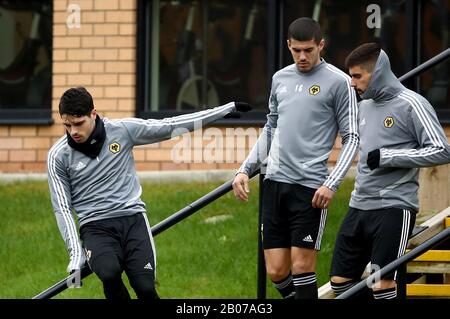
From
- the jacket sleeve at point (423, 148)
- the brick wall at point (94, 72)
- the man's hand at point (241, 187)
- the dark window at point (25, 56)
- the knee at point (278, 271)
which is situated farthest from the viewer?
the dark window at point (25, 56)

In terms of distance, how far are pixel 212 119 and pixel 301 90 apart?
0.57 m

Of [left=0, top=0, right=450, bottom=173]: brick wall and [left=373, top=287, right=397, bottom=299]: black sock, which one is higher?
[left=0, top=0, right=450, bottom=173]: brick wall

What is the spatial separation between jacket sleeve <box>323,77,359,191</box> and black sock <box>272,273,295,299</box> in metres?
0.76

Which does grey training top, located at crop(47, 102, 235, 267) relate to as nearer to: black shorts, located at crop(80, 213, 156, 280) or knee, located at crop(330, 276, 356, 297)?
black shorts, located at crop(80, 213, 156, 280)

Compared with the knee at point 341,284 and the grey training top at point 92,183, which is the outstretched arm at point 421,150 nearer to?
the knee at point 341,284

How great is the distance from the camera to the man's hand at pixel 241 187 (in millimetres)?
8945

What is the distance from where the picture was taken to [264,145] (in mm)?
9312

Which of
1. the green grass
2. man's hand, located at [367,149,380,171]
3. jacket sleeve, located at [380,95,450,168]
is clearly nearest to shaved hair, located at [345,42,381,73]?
jacket sleeve, located at [380,95,450,168]

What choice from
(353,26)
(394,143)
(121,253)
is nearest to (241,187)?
(121,253)

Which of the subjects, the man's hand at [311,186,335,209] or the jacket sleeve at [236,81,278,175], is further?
the jacket sleeve at [236,81,278,175]

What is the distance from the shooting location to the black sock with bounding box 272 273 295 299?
9227mm

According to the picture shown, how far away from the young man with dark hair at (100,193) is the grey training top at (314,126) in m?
0.85

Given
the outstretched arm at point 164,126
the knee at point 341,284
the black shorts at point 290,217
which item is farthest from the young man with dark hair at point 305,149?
the outstretched arm at point 164,126
